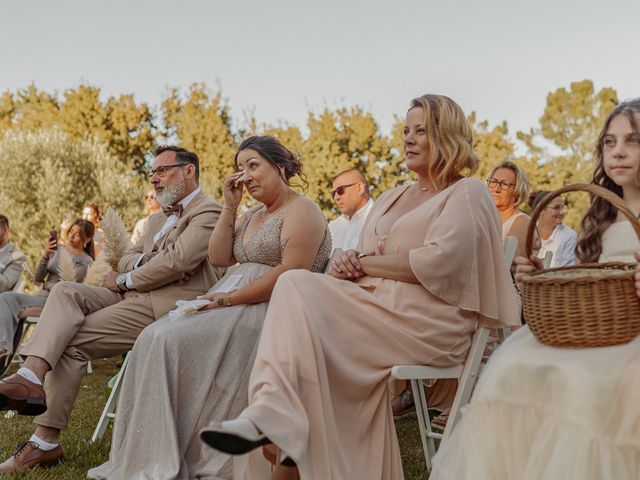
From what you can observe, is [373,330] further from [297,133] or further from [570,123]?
[570,123]

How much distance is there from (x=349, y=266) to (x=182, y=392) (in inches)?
47.9

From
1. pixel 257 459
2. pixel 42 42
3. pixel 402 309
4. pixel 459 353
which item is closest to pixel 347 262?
pixel 402 309

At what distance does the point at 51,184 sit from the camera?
19578 mm

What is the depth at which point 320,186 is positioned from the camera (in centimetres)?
1684

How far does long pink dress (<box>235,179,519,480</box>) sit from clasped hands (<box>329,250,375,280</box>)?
0.08 m

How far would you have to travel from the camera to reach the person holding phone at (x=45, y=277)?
7.46 m

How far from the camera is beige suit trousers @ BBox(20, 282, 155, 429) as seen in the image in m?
4.68

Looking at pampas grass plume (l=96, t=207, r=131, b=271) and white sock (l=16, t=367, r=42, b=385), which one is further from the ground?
pampas grass plume (l=96, t=207, r=131, b=271)

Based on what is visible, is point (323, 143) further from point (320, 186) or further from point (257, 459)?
point (257, 459)

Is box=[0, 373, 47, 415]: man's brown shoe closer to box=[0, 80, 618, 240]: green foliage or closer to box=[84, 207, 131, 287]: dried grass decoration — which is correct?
box=[84, 207, 131, 287]: dried grass decoration

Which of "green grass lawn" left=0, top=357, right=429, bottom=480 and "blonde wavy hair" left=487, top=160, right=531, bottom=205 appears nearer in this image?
"green grass lawn" left=0, top=357, right=429, bottom=480

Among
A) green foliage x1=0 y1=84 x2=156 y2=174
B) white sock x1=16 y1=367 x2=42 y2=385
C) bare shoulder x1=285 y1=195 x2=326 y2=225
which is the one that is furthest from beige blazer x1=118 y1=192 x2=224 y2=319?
green foliage x1=0 y1=84 x2=156 y2=174

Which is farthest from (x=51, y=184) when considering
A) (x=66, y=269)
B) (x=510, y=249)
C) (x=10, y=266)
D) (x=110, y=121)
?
(x=510, y=249)

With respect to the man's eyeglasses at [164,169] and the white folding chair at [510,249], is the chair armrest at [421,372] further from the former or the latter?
the man's eyeglasses at [164,169]
